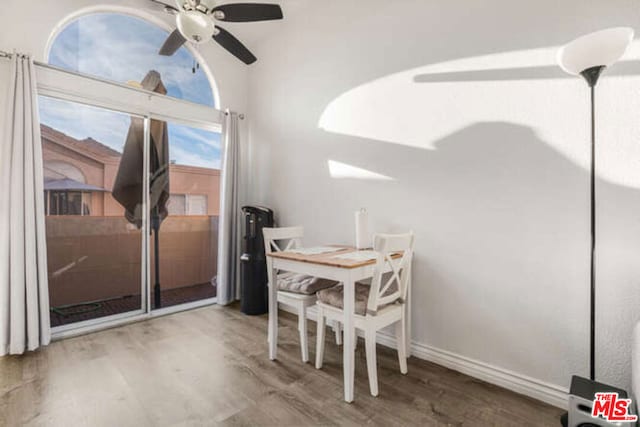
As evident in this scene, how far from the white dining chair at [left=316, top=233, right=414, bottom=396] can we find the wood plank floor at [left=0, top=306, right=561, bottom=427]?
197mm

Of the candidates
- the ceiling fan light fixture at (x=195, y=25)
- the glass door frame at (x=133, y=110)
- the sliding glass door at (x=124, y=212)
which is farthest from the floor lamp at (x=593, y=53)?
the sliding glass door at (x=124, y=212)

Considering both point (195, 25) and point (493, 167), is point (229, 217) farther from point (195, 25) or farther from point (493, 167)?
point (493, 167)

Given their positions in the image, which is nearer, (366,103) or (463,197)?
(463,197)

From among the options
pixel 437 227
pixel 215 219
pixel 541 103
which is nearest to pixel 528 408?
pixel 437 227

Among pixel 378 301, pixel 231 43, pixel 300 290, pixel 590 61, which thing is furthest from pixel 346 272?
pixel 231 43

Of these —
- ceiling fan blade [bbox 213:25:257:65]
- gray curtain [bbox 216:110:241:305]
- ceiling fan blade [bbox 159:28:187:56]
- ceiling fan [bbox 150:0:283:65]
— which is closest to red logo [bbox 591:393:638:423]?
ceiling fan [bbox 150:0:283:65]

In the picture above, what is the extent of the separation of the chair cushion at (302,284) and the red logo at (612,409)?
1606mm

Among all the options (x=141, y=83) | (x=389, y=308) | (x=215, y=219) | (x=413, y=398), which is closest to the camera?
(x=413, y=398)

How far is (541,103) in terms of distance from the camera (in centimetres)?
183

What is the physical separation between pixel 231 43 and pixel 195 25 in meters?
0.50

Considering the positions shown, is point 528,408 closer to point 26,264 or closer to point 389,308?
point 389,308

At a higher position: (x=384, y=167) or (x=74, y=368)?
(x=384, y=167)

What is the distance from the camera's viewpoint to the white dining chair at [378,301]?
1.82 meters

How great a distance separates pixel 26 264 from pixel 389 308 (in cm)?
278
